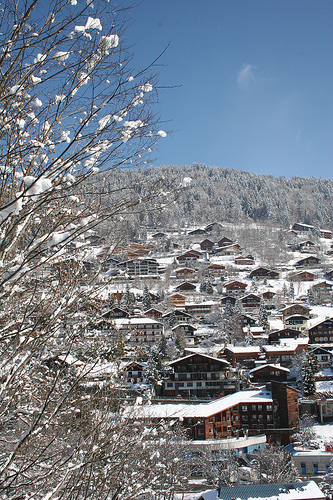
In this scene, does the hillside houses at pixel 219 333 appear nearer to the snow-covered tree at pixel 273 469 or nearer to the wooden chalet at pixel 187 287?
the wooden chalet at pixel 187 287

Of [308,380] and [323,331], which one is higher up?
[323,331]

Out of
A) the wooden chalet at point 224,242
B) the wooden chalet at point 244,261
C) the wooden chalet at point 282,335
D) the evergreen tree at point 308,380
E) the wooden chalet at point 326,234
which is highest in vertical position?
the wooden chalet at point 326,234

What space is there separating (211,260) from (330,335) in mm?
25862

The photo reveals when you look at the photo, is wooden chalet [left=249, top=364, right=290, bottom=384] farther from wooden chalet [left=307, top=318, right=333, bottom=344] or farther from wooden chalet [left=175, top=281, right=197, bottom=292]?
wooden chalet [left=175, top=281, right=197, bottom=292]

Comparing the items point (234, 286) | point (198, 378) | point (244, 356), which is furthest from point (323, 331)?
point (234, 286)

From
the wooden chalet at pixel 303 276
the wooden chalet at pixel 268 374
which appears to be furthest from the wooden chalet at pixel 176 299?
the wooden chalet at pixel 303 276

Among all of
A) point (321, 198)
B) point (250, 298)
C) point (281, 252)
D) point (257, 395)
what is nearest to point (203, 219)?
point (281, 252)

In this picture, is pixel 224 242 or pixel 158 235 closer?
pixel 224 242

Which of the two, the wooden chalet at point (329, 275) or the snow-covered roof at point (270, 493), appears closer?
the snow-covered roof at point (270, 493)

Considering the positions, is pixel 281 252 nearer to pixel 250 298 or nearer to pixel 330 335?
pixel 250 298

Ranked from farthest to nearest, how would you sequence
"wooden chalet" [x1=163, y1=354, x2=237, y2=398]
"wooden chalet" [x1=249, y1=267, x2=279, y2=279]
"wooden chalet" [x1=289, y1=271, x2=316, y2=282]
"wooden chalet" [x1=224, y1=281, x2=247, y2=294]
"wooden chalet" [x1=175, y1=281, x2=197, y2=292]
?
"wooden chalet" [x1=289, y1=271, x2=316, y2=282], "wooden chalet" [x1=249, y1=267, x2=279, y2=279], "wooden chalet" [x1=175, y1=281, x2=197, y2=292], "wooden chalet" [x1=224, y1=281, x2=247, y2=294], "wooden chalet" [x1=163, y1=354, x2=237, y2=398]

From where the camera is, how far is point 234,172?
109750 millimetres

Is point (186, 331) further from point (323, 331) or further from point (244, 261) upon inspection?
point (244, 261)

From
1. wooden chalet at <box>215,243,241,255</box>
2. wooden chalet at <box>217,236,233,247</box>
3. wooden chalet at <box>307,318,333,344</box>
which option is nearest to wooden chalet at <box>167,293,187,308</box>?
wooden chalet at <box>307,318,333,344</box>
